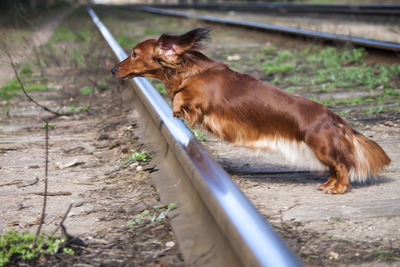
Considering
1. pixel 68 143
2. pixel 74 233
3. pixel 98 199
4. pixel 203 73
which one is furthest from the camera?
pixel 68 143

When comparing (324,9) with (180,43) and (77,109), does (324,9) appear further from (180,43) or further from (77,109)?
(180,43)

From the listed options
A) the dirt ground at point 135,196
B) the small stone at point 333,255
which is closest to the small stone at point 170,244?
the dirt ground at point 135,196

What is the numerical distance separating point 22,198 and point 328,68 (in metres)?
5.33

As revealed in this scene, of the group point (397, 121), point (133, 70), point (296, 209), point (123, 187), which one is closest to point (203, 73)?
point (133, 70)

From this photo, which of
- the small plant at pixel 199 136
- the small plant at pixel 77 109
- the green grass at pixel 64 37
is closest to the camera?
the small plant at pixel 199 136

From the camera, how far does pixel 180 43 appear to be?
364 centimetres

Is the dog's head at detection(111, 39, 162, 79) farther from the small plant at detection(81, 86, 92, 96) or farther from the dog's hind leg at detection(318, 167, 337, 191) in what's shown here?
the small plant at detection(81, 86, 92, 96)

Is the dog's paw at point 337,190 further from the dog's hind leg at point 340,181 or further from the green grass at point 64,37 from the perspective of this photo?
the green grass at point 64,37

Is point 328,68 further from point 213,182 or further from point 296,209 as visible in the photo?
point 213,182

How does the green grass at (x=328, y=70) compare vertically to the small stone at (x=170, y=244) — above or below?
below

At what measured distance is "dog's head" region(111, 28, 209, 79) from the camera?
360 cm

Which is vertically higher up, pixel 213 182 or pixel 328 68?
pixel 213 182

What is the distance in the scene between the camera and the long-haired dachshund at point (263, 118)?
3350 millimetres

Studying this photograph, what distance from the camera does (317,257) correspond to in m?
2.38
